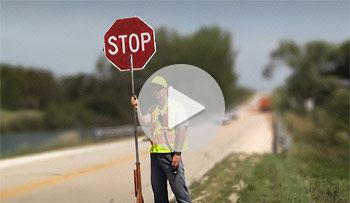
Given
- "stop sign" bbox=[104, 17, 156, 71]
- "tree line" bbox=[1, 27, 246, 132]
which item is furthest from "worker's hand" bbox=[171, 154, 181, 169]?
"tree line" bbox=[1, 27, 246, 132]

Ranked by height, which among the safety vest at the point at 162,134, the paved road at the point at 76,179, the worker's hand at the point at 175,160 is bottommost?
the paved road at the point at 76,179

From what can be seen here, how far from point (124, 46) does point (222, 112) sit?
138 centimetres

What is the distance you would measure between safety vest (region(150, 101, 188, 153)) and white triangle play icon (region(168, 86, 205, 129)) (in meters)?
0.03

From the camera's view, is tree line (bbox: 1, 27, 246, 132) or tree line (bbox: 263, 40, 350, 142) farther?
tree line (bbox: 263, 40, 350, 142)

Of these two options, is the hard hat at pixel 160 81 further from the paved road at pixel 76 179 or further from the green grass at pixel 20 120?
the green grass at pixel 20 120

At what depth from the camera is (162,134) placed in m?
4.23

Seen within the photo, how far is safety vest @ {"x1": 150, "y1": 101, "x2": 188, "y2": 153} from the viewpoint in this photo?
4.21 m

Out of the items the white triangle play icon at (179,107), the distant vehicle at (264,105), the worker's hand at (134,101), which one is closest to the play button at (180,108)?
the white triangle play icon at (179,107)

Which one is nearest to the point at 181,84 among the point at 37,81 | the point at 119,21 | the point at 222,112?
the point at 222,112

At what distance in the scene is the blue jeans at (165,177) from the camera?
169 inches

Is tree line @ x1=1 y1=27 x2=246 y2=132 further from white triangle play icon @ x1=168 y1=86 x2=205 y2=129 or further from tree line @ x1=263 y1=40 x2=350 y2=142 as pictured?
white triangle play icon @ x1=168 y1=86 x2=205 y2=129

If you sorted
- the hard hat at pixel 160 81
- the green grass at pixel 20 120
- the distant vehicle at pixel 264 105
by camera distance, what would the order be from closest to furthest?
the hard hat at pixel 160 81
the green grass at pixel 20 120
the distant vehicle at pixel 264 105

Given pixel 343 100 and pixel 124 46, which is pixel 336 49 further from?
pixel 124 46

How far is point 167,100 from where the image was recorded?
4273 mm
